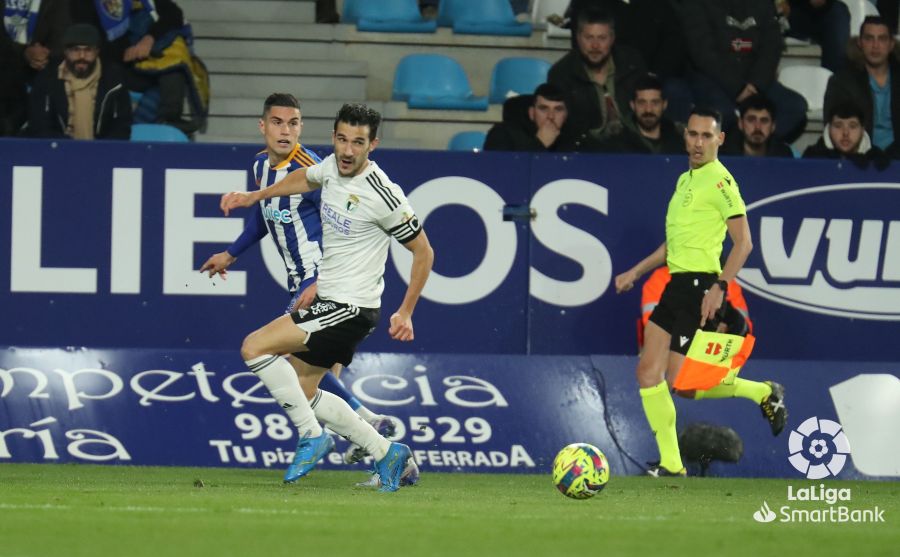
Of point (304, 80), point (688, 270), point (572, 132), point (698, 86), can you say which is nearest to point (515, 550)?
point (688, 270)

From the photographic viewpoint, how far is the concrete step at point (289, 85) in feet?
48.3

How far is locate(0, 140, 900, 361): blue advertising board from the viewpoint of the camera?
11.9 metres

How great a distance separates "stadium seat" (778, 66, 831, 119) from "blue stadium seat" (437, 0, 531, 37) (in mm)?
2352

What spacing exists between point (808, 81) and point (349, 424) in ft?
25.6

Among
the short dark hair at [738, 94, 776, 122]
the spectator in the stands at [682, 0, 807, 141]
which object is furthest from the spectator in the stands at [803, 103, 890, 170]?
the spectator in the stands at [682, 0, 807, 141]

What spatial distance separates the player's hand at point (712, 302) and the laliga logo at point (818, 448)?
135 cm

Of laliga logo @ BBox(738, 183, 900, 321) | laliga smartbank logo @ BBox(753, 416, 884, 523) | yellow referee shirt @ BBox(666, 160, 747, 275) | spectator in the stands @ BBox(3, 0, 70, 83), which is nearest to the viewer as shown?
laliga smartbank logo @ BBox(753, 416, 884, 523)

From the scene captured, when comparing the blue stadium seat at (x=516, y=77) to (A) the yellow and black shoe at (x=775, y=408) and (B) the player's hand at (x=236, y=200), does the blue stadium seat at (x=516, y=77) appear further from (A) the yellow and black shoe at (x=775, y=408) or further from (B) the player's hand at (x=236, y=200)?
(B) the player's hand at (x=236, y=200)

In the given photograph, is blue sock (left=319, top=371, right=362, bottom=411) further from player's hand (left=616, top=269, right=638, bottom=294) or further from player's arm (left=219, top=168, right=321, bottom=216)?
player's hand (left=616, top=269, right=638, bottom=294)

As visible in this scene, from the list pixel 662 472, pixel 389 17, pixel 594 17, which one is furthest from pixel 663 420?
pixel 389 17

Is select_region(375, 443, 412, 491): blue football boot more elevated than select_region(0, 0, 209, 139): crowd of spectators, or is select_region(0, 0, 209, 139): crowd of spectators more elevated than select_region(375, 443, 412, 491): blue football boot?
select_region(0, 0, 209, 139): crowd of spectators

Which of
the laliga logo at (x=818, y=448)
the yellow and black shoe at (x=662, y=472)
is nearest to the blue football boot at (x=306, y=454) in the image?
the yellow and black shoe at (x=662, y=472)

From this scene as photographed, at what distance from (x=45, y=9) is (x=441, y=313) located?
4303mm

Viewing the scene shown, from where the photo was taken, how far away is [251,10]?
50.3 feet
